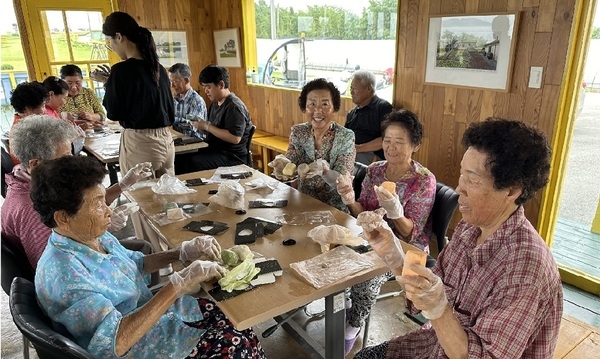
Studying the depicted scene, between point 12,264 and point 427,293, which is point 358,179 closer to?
point 427,293

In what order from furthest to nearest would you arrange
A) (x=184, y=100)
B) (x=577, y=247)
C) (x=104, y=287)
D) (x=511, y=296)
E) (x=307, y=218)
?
(x=184, y=100) → (x=577, y=247) → (x=307, y=218) → (x=104, y=287) → (x=511, y=296)

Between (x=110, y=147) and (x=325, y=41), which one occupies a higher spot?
(x=325, y=41)

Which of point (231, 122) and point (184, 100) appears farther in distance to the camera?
point (184, 100)

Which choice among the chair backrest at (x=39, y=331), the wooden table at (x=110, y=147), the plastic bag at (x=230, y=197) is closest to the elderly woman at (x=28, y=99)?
the wooden table at (x=110, y=147)

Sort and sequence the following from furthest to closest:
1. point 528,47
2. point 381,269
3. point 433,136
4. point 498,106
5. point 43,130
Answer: point 433,136 → point 498,106 → point 528,47 → point 43,130 → point 381,269

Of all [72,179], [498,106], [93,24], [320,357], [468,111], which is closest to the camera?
[72,179]

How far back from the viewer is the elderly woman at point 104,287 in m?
1.11

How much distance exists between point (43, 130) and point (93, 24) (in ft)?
13.5

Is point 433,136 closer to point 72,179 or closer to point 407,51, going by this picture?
point 407,51

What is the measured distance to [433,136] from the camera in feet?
10.0

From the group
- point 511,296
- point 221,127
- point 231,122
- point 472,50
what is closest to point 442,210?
point 511,296

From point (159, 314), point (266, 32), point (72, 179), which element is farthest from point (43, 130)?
point (266, 32)

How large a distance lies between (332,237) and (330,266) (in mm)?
163

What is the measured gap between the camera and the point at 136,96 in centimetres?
261
